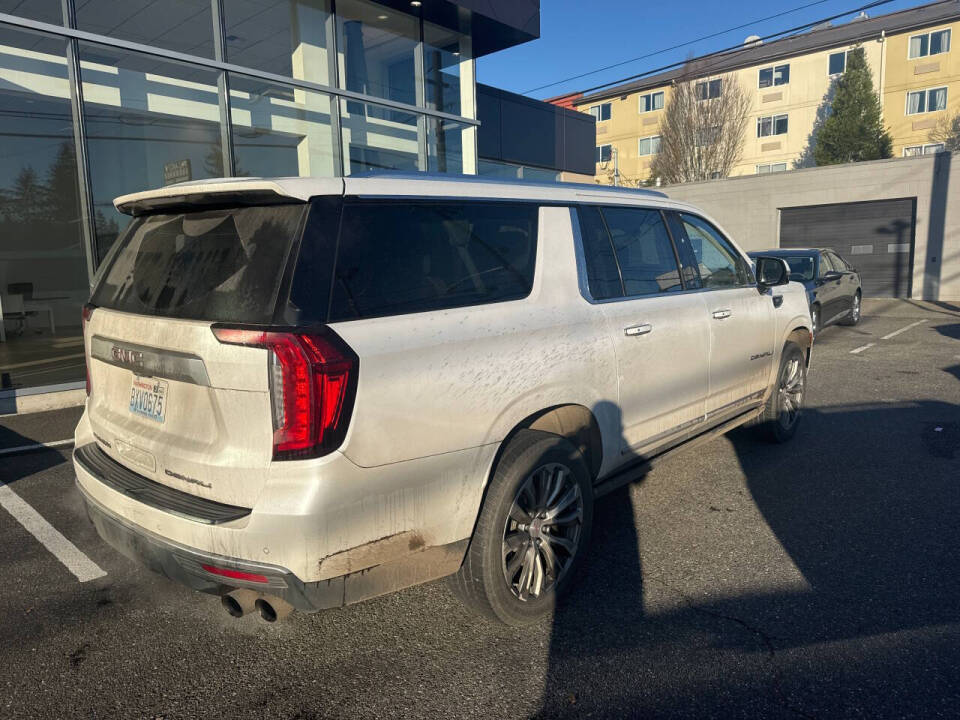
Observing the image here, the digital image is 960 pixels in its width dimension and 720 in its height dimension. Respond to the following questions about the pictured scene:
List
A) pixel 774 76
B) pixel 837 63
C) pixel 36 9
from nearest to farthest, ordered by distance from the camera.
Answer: pixel 36 9 → pixel 837 63 → pixel 774 76

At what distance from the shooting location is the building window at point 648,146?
153 ft

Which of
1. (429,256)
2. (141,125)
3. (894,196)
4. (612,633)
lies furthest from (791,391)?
(894,196)

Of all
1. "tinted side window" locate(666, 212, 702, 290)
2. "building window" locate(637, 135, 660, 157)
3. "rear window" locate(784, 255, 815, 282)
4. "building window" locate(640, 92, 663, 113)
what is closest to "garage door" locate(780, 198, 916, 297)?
"rear window" locate(784, 255, 815, 282)

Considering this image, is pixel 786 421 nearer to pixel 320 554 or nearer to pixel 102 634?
Answer: pixel 320 554

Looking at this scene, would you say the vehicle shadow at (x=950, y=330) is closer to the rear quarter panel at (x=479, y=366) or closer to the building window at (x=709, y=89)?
the rear quarter panel at (x=479, y=366)

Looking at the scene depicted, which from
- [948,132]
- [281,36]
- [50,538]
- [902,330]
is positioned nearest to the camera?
[50,538]

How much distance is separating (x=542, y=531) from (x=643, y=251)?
5.94ft

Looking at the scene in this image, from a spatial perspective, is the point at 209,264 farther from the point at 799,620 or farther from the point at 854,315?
the point at 854,315

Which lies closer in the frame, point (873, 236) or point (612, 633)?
point (612, 633)

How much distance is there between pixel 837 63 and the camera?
40406 millimetres

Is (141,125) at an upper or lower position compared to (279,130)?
lower

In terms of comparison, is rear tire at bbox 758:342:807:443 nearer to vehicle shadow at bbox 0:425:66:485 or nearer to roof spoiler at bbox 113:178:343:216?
roof spoiler at bbox 113:178:343:216

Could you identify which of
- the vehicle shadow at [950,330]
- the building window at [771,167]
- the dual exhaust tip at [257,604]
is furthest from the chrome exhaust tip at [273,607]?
the building window at [771,167]

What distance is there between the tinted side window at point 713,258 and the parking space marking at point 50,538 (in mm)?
3977
